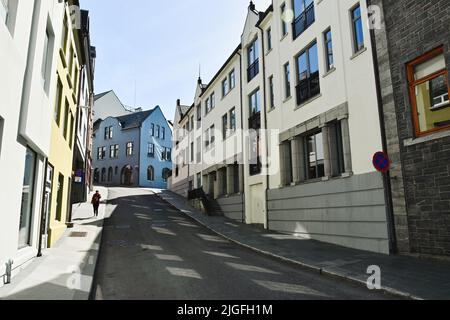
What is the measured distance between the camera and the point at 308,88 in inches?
603

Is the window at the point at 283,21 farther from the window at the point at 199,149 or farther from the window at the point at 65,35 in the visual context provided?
the window at the point at 199,149

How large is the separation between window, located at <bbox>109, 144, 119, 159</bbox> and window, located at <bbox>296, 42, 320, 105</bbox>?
42.8 m

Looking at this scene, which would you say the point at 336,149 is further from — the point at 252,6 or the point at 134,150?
the point at 134,150

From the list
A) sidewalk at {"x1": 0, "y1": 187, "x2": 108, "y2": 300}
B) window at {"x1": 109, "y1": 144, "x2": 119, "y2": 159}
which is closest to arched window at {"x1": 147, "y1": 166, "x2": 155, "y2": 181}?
window at {"x1": 109, "y1": 144, "x2": 119, "y2": 159}

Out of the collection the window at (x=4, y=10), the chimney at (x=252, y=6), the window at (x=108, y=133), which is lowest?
the window at (x=4, y=10)

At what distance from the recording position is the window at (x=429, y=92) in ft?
31.1

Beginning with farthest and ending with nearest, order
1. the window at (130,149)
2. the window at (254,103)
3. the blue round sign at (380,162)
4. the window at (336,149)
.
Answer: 1. the window at (130,149)
2. the window at (254,103)
3. the window at (336,149)
4. the blue round sign at (380,162)

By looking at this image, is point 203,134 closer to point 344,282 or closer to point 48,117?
point 48,117

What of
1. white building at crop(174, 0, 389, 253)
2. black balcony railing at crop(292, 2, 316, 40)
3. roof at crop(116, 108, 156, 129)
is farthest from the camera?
roof at crop(116, 108, 156, 129)

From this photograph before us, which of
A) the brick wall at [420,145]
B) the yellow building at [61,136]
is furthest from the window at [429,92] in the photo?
the yellow building at [61,136]

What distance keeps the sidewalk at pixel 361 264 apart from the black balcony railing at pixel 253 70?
1098 cm

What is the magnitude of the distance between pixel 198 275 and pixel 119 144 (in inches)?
1918

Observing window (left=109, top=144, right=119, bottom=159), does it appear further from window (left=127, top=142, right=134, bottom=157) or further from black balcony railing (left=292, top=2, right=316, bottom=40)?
black balcony railing (left=292, top=2, right=316, bottom=40)

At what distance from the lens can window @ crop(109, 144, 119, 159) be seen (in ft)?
177
